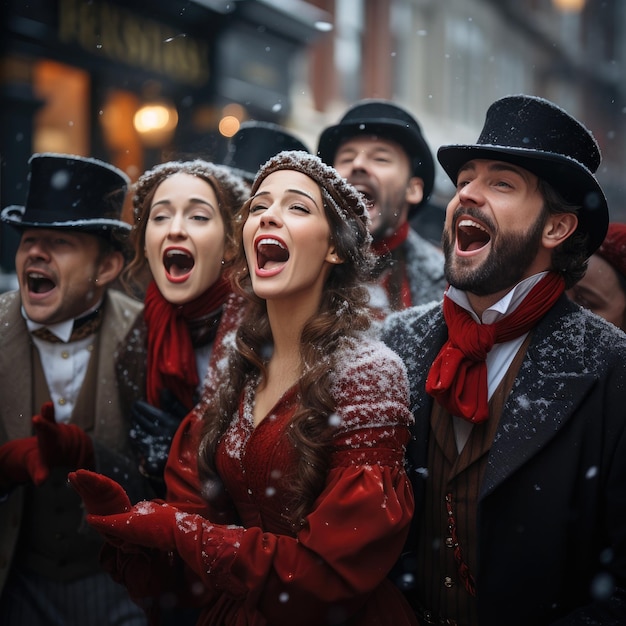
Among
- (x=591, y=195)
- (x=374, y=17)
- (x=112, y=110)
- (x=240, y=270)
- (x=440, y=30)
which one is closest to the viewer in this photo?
(x=591, y=195)

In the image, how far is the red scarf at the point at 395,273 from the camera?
3.31 meters

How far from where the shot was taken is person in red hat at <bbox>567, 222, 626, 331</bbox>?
10.2 feet

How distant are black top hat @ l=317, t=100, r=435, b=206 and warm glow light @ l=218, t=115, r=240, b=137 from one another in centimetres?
432

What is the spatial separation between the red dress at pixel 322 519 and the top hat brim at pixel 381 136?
1.39 metres

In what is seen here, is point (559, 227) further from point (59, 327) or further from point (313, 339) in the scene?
point (59, 327)

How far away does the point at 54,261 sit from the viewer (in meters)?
3.35

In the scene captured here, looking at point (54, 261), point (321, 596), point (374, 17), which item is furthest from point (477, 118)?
point (321, 596)

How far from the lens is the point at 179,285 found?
3.06 metres

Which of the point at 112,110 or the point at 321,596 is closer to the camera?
the point at 321,596

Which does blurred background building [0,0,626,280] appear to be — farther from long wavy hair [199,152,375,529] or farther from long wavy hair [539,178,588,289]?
long wavy hair [539,178,588,289]

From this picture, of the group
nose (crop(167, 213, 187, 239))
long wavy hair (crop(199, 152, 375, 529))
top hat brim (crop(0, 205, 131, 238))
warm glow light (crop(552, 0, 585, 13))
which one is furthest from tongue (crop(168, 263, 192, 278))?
warm glow light (crop(552, 0, 585, 13))

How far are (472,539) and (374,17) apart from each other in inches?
480

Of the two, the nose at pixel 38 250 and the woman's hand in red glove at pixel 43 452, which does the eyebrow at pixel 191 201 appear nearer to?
the nose at pixel 38 250

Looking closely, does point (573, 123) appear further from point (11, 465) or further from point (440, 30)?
point (440, 30)
